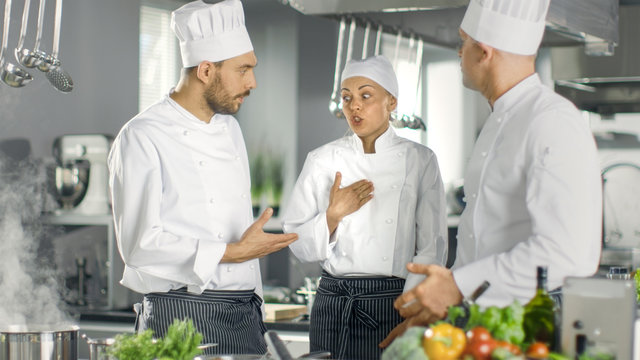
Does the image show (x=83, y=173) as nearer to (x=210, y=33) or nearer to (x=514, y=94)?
(x=210, y=33)

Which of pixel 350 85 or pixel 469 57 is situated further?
pixel 350 85

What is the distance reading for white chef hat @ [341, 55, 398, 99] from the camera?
281 cm

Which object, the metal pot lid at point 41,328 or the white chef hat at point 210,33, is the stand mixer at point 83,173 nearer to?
the white chef hat at point 210,33

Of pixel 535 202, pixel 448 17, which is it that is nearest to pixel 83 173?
pixel 448 17

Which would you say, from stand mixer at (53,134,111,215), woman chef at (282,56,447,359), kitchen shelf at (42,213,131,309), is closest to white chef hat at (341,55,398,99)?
woman chef at (282,56,447,359)

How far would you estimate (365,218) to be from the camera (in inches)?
108

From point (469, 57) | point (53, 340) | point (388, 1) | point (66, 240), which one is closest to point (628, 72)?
point (388, 1)

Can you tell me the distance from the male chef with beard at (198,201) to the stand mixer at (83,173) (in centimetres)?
198

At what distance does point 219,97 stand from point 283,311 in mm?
1474

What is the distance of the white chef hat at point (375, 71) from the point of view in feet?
9.21

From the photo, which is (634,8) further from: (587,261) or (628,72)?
(587,261)

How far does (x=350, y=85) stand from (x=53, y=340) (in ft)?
4.23

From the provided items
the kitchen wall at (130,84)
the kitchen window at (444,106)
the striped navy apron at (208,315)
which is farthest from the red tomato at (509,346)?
the kitchen window at (444,106)

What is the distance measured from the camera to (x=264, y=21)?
5.95 meters
